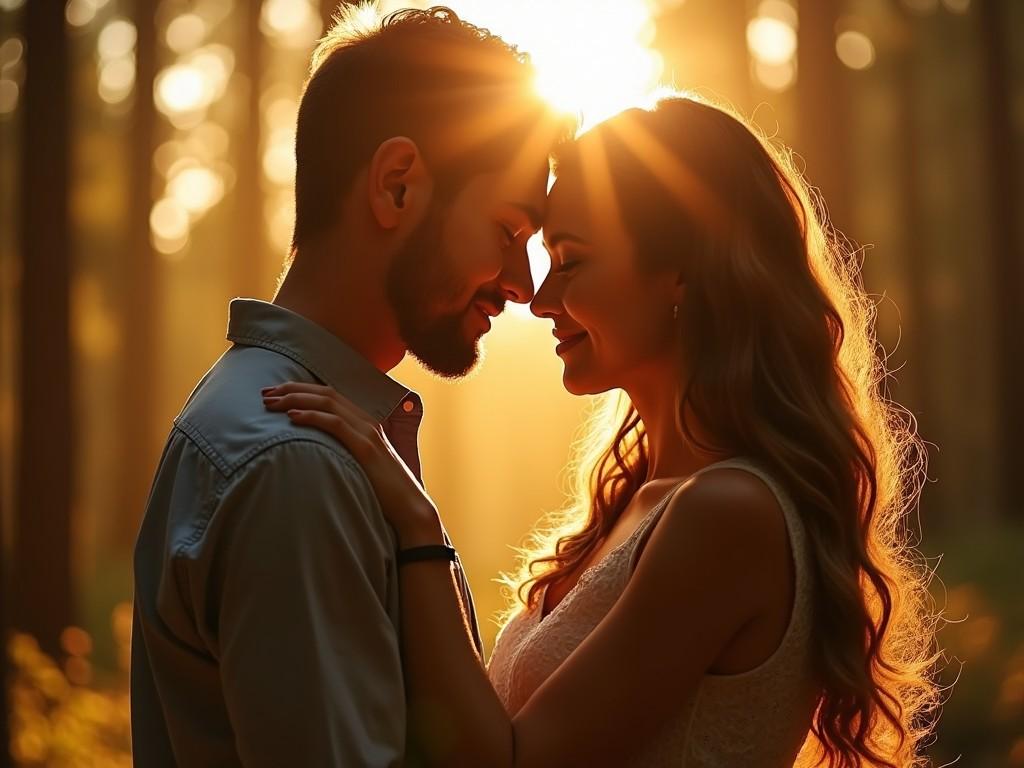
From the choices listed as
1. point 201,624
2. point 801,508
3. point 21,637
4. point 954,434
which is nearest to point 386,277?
point 201,624

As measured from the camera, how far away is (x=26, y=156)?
7996 millimetres

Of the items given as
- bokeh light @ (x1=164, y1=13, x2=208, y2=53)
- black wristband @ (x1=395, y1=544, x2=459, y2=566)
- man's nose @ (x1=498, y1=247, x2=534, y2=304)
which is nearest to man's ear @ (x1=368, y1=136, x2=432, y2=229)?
man's nose @ (x1=498, y1=247, x2=534, y2=304)

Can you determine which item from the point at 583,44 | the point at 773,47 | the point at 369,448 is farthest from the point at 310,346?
the point at 773,47

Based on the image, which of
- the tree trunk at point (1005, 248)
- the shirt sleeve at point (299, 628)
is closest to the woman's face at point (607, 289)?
the shirt sleeve at point (299, 628)

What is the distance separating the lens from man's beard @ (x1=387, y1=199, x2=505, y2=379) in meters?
2.72

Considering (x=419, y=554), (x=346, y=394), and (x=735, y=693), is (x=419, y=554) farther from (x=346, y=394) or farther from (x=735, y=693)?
(x=735, y=693)

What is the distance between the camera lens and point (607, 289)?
3230 mm

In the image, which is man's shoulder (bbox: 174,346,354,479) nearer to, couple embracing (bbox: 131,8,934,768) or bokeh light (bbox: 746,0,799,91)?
couple embracing (bbox: 131,8,934,768)

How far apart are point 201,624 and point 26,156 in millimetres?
6882

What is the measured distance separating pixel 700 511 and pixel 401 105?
1.21 m

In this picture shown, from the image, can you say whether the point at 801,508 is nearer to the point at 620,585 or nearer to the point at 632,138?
the point at 620,585

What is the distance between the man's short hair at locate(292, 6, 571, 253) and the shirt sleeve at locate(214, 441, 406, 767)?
35.4 inches

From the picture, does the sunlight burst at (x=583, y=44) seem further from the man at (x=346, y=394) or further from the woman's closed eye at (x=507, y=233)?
the woman's closed eye at (x=507, y=233)

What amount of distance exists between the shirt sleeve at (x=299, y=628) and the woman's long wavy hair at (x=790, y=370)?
1.26 meters
